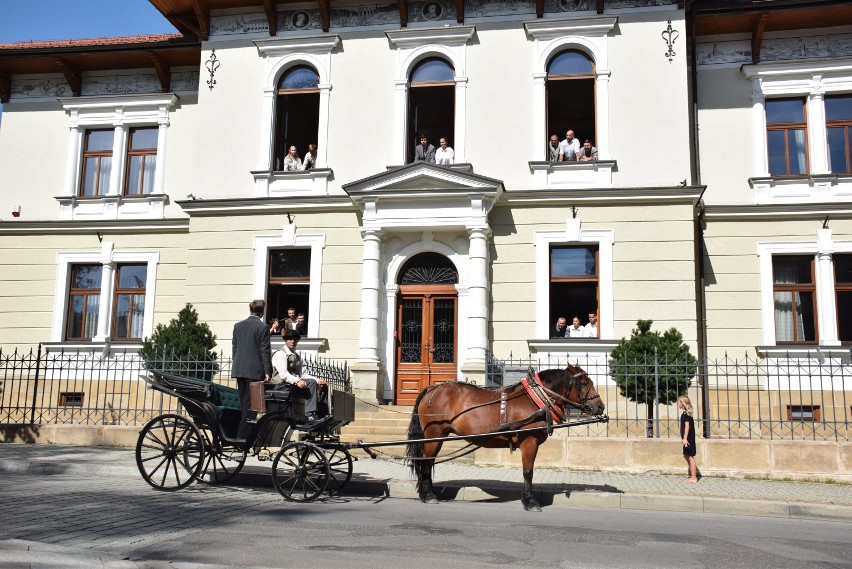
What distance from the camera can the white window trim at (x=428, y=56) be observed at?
17781 mm

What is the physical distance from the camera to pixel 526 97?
17.6 metres

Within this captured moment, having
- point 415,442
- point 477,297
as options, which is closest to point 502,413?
point 415,442

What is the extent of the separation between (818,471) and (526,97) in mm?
10088

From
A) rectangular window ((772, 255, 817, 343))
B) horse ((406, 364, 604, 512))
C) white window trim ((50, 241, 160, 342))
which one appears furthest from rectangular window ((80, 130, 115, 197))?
rectangular window ((772, 255, 817, 343))

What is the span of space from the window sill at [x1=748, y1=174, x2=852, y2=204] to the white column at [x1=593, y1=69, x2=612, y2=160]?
3.63 metres

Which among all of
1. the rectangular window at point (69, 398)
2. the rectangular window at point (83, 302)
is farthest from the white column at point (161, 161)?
the rectangular window at point (69, 398)

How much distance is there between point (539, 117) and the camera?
688 inches

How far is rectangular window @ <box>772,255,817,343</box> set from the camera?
56.3 feet

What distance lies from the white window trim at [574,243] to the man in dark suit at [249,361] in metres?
8.82

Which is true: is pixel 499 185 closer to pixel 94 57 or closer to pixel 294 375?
pixel 294 375

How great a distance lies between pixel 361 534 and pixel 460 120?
12541 millimetres

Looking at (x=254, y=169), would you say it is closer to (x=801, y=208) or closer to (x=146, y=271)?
(x=146, y=271)

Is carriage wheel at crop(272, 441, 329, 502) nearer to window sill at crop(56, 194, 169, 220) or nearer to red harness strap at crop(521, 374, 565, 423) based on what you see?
red harness strap at crop(521, 374, 565, 423)

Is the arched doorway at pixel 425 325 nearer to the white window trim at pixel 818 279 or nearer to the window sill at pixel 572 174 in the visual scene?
the window sill at pixel 572 174
